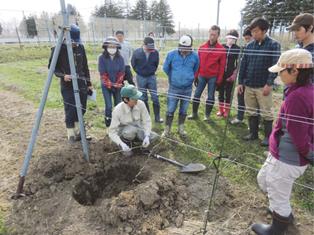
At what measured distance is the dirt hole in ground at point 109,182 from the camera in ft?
11.2

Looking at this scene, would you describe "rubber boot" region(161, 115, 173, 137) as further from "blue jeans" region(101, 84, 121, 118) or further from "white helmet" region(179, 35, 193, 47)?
"white helmet" region(179, 35, 193, 47)

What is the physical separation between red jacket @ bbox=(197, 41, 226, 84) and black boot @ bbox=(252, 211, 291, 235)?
3.22 m

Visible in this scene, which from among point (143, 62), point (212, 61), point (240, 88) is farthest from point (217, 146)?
point (143, 62)

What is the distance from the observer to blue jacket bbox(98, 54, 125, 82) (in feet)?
15.4

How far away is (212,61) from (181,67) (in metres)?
0.95

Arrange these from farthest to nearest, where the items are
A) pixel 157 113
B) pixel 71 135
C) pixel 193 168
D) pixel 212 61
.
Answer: pixel 157 113 < pixel 212 61 < pixel 71 135 < pixel 193 168

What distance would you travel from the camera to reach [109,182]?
3.75 m

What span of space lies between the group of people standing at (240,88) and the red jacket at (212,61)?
18 mm

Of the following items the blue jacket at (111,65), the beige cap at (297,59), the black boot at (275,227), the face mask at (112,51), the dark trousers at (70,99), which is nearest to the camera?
the beige cap at (297,59)

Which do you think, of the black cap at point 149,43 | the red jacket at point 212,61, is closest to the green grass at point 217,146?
the red jacket at point 212,61

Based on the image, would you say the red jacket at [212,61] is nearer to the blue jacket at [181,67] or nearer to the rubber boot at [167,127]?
the blue jacket at [181,67]

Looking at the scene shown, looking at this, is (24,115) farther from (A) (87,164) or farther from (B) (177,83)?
(B) (177,83)

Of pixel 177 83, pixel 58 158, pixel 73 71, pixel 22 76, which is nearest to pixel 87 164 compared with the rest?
pixel 58 158

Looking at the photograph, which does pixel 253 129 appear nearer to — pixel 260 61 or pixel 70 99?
pixel 260 61
